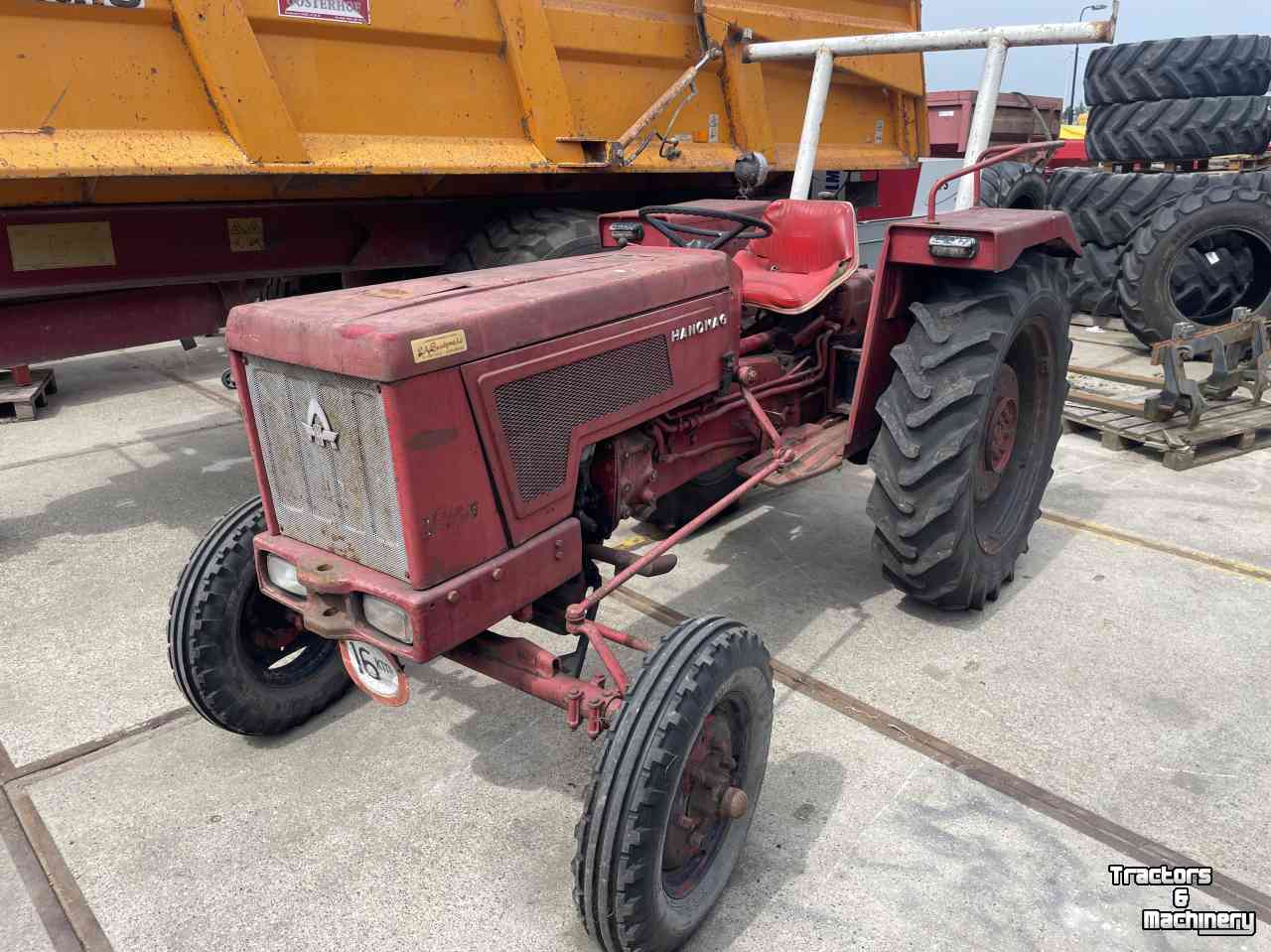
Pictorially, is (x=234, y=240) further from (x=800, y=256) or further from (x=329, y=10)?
(x=800, y=256)

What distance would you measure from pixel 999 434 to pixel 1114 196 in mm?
5113

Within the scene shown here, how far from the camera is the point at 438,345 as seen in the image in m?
1.93

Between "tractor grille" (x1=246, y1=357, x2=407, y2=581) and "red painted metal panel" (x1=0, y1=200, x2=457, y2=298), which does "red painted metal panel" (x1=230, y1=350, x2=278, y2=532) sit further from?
"red painted metal panel" (x1=0, y1=200, x2=457, y2=298)

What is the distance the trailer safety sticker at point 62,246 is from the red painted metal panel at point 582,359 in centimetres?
224

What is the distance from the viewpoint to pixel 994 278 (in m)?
3.28

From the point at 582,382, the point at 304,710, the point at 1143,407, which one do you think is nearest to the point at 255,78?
the point at 582,382

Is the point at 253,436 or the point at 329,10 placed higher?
the point at 329,10

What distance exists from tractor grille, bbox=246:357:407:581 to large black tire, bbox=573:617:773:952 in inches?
23.8

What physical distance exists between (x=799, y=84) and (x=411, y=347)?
4.38m

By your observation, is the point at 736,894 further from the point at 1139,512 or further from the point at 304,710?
the point at 1139,512

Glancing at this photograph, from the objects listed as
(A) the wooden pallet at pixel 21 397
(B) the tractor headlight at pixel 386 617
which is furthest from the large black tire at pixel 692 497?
(A) the wooden pallet at pixel 21 397

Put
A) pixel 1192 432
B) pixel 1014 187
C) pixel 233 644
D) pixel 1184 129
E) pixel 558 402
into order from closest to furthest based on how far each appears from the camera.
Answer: pixel 558 402, pixel 233 644, pixel 1192 432, pixel 1184 129, pixel 1014 187

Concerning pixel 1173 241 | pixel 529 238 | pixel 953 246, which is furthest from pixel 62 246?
pixel 1173 241

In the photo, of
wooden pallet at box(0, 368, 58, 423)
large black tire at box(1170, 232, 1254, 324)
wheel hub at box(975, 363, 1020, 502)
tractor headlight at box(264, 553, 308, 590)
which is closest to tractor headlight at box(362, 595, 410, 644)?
tractor headlight at box(264, 553, 308, 590)
